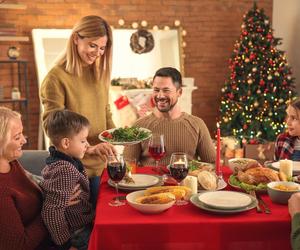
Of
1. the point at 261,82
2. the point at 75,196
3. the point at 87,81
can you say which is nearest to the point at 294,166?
the point at 75,196

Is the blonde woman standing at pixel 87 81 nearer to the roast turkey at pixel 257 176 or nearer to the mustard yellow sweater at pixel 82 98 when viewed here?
the mustard yellow sweater at pixel 82 98

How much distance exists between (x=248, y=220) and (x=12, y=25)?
4561 millimetres

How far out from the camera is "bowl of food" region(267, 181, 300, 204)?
5.50ft

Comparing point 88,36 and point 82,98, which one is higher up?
point 88,36

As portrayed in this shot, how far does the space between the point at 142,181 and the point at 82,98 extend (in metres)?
0.72

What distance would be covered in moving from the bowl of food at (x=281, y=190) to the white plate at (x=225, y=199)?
103mm

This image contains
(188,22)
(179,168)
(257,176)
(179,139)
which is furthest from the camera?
(188,22)

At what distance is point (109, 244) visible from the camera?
1.51 m

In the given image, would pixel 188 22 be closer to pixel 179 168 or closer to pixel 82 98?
pixel 82 98

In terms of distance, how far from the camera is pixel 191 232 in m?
1.51

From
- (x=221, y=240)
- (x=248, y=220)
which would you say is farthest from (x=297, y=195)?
(x=221, y=240)

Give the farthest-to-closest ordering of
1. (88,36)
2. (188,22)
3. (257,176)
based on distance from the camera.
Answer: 1. (188,22)
2. (88,36)
3. (257,176)

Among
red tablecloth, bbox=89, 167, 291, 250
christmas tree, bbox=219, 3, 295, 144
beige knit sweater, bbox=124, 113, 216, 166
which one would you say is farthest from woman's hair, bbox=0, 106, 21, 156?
christmas tree, bbox=219, 3, 295, 144

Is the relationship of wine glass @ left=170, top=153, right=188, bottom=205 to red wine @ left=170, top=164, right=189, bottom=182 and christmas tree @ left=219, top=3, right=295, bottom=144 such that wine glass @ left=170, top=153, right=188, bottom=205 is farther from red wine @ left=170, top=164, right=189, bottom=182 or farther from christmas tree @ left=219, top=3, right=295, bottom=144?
christmas tree @ left=219, top=3, right=295, bottom=144
